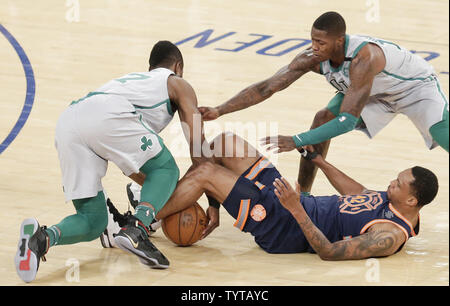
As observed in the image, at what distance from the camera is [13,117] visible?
374 inches

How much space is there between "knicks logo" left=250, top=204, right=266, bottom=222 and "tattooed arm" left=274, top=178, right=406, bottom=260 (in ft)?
0.91

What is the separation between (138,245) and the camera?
233 inches

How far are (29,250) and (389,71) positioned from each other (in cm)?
302

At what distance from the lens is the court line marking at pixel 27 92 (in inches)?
356

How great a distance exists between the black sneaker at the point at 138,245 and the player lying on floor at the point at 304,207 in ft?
1.72

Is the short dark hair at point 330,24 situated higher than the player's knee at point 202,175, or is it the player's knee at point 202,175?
the short dark hair at point 330,24

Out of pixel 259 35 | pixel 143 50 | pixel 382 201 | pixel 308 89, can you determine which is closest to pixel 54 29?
pixel 143 50

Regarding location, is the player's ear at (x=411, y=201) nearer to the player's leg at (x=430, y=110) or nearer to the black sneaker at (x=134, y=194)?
the player's leg at (x=430, y=110)

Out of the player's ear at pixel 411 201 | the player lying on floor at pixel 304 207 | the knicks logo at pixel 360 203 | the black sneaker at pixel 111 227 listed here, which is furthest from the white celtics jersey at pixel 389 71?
the black sneaker at pixel 111 227

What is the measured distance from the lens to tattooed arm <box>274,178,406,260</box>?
6078 mm

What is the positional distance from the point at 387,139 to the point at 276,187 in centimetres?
339

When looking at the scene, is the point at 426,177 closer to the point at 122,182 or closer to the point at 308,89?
the point at 122,182

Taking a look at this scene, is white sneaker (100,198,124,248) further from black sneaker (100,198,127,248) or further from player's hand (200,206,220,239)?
player's hand (200,206,220,239)

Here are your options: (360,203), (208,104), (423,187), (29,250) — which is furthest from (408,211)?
(208,104)
